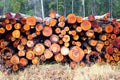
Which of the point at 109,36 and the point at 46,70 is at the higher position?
the point at 109,36

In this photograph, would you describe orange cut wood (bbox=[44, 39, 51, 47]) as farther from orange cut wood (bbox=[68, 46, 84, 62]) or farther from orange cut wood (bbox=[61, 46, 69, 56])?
orange cut wood (bbox=[68, 46, 84, 62])

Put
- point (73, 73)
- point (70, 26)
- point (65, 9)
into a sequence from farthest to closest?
point (65, 9) < point (70, 26) < point (73, 73)

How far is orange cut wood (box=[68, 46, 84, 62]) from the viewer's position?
28.7 feet

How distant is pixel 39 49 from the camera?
8789 mm

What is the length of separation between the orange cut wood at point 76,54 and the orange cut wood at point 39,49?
76cm

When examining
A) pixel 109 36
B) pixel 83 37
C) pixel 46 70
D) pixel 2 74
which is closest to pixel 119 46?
pixel 109 36

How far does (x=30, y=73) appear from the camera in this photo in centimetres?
856

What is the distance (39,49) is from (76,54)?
1034 millimetres

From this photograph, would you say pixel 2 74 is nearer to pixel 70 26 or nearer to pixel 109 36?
pixel 70 26

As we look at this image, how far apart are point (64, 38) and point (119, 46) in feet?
5.31

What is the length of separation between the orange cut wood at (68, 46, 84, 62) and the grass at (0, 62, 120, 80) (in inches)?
9.9

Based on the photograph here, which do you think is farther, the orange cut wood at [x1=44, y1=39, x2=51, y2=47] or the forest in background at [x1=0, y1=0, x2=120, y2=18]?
the forest in background at [x1=0, y1=0, x2=120, y2=18]

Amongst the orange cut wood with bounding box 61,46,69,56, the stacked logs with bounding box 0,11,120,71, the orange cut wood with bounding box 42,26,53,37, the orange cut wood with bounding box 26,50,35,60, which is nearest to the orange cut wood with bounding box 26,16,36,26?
the stacked logs with bounding box 0,11,120,71

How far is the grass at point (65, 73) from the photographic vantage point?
796cm
